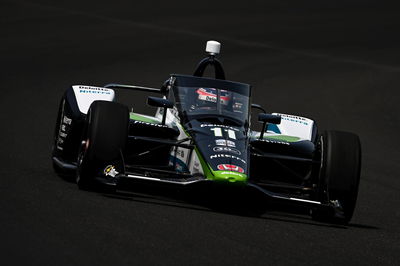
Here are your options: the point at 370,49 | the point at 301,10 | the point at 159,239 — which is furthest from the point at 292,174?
the point at 301,10

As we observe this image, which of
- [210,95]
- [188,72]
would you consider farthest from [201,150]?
[188,72]

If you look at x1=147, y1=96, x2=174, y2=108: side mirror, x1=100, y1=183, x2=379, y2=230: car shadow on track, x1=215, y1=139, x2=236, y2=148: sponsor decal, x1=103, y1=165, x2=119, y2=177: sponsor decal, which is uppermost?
x1=147, y1=96, x2=174, y2=108: side mirror

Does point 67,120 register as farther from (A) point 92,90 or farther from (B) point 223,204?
(B) point 223,204

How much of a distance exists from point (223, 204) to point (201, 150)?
0.65 m

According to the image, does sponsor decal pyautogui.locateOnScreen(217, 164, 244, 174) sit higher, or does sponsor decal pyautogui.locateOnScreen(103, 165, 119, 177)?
sponsor decal pyautogui.locateOnScreen(217, 164, 244, 174)

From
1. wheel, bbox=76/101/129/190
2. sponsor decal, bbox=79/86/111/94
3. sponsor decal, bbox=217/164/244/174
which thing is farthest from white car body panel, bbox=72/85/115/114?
sponsor decal, bbox=217/164/244/174

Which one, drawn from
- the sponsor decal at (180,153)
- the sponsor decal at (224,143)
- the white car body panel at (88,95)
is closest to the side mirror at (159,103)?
the sponsor decal at (180,153)

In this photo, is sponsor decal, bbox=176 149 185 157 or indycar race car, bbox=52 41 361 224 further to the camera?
sponsor decal, bbox=176 149 185 157

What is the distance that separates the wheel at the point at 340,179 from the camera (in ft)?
31.5

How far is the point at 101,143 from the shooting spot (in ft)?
31.2

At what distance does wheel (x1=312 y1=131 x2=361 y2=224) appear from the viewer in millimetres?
9602

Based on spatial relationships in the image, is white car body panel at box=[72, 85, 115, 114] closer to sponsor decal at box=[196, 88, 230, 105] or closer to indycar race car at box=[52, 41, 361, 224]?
indycar race car at box=[52, 41, 361, 224]

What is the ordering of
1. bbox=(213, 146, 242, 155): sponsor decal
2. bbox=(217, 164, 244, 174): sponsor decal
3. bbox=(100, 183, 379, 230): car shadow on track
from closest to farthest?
bbox=(217, 164, 244, 174): sponsor decal
bbox=(100, 183, 379, 230): car shadow on track
bbox=(213, 146, 242, 155): sponsor decal

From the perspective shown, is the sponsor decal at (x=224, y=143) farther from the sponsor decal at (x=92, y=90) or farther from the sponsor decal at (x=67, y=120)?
the sponsor decal at (x=92, y=90)
